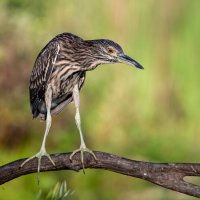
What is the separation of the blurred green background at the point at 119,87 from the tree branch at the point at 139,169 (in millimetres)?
3065

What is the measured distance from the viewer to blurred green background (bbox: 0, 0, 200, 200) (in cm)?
809

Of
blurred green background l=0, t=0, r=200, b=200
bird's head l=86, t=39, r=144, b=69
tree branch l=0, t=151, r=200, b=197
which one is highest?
bird's head l=86, t=39, r=144, b=69

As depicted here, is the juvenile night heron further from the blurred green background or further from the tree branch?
the blurred green background

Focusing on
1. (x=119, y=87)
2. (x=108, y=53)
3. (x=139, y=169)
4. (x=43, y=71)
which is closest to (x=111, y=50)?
(x=108, y=53)

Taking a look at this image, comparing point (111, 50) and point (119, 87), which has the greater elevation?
point (111, 50)

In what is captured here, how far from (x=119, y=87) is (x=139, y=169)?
450 cm

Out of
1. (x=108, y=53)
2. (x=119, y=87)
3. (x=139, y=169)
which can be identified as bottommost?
(x=119, y=87)

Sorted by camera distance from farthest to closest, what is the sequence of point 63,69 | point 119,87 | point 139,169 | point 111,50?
point 119,87
point 63,69
point 111,50
point 139,169

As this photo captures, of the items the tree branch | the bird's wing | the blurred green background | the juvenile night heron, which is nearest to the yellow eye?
the juvenile night heron

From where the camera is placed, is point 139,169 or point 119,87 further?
point 119,87

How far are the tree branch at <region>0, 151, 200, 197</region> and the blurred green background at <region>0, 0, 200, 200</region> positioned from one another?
307 centimetres

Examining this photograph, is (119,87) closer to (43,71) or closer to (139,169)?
(43,71)

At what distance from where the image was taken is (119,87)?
350 inches

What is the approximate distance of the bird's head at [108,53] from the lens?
548 cm
